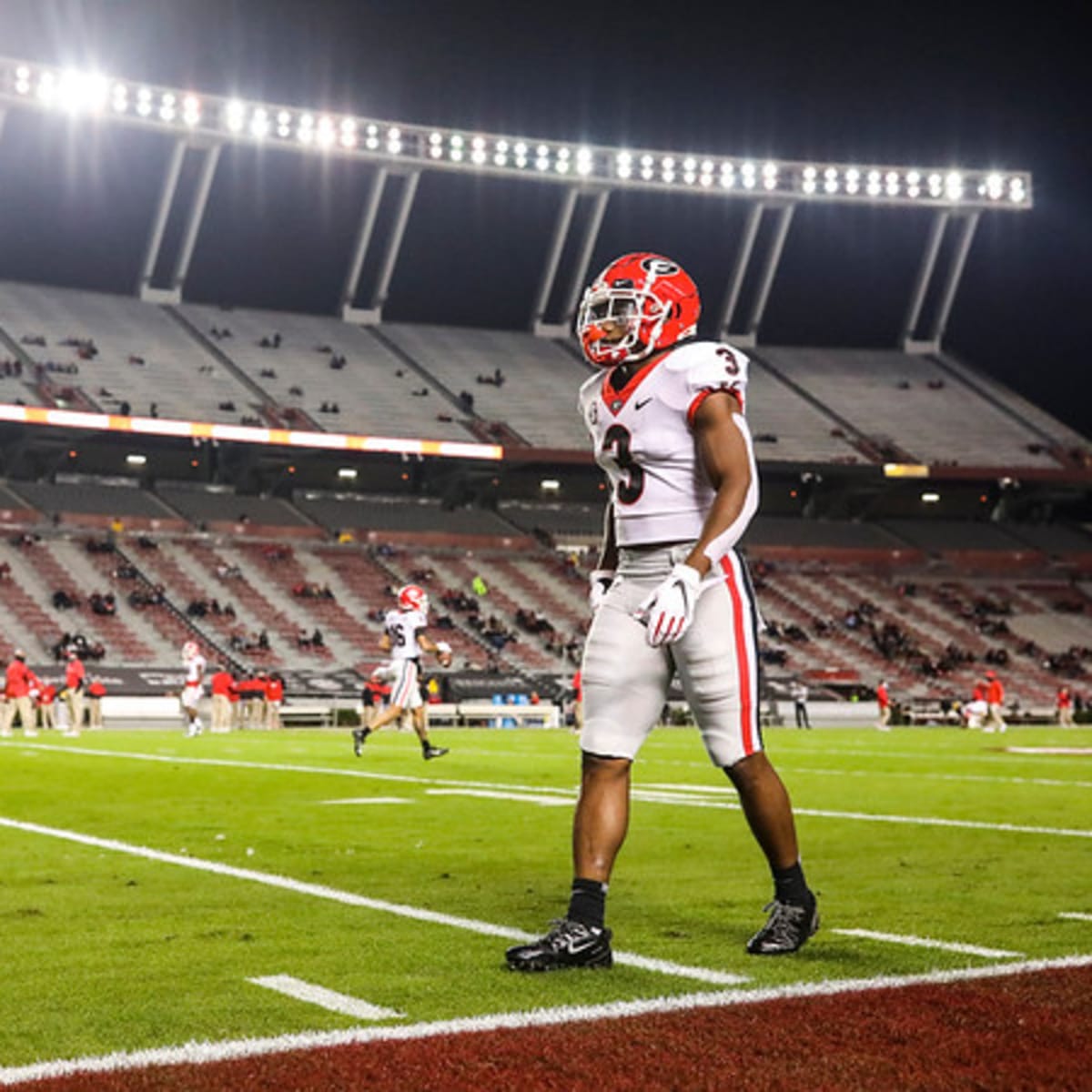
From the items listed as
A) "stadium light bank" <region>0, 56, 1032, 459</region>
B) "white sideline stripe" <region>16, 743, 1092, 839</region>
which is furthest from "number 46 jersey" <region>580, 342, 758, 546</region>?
"stadium light bank" <region>0, 56, 1032, 459</region>

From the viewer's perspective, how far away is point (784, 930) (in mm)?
4496

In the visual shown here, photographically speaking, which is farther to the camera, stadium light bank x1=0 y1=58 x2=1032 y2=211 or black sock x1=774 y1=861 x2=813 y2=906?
stadium light bank x1=0 y1=58 x2=1032 y2=211

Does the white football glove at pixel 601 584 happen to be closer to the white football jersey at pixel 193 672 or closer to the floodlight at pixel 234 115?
the white football jersey at pixel 193 672

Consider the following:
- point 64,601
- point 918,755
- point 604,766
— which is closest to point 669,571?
point 604,766

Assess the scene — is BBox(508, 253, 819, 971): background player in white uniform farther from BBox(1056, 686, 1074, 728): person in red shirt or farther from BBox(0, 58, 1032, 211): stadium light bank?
BBox(0, 58, 1032, 211): stadium light bank

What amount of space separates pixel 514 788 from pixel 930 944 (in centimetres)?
798

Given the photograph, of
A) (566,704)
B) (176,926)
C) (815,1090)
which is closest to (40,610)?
(566,704)

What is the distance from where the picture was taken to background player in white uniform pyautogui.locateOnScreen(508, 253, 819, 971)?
457 centimetres

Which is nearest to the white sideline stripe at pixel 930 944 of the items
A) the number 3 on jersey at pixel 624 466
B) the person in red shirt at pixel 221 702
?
the number 3 on jersey at pixel 624 466

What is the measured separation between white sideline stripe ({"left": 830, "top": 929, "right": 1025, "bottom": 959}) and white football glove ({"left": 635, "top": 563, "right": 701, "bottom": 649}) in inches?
48.9

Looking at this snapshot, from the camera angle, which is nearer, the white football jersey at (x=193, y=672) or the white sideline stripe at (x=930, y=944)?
the white sideline stripe at (x=930, y=944)

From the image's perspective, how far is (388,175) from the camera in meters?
50.8

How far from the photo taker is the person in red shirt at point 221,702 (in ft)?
93.0

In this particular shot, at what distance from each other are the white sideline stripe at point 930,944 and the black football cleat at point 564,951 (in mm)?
979
